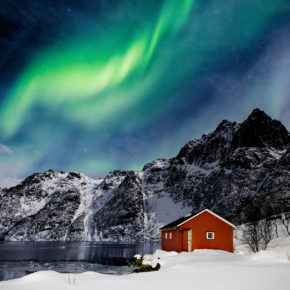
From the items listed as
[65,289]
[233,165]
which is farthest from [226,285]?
[233,165]

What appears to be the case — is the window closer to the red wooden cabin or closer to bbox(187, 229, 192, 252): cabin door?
the red wooden cabin

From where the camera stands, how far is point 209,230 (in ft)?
142

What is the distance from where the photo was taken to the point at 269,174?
535 feet

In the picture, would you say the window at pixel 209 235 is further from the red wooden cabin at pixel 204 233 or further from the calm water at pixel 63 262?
the calm water at pixel 63 262

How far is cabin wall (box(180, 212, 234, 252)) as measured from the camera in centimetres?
4254

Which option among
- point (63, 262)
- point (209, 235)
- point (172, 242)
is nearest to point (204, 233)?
A: point (209, 235)

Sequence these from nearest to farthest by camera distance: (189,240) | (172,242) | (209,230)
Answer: (189,240) < (209,230) < (172,242)

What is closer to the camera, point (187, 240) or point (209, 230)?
point (187, 240)

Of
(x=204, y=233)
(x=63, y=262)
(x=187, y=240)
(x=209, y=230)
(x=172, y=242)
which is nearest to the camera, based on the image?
(x=187, y=240)

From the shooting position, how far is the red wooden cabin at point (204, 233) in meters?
42.3

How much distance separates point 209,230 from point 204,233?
3.13 ft

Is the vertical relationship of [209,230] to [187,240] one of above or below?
above

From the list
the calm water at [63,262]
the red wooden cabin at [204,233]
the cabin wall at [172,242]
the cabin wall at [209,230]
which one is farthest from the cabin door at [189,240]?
the calm water at [63,262]

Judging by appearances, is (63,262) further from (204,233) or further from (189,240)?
(204,233)
